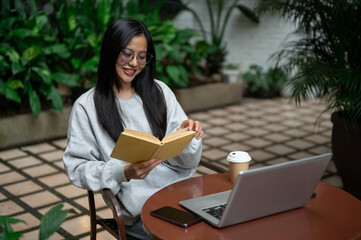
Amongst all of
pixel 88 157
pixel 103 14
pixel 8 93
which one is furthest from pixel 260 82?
pixel 88 157

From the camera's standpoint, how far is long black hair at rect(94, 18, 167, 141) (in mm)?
2021

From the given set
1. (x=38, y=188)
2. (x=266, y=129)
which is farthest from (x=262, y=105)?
(x=38, y=188)

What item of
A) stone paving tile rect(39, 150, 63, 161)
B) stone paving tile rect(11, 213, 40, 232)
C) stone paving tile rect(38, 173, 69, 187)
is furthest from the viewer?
stone paving tile rect(39, 150, 63, 161)

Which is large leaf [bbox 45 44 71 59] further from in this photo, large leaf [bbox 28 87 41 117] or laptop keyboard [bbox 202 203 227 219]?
laptop keyboard [bbox 202 203 227 219]

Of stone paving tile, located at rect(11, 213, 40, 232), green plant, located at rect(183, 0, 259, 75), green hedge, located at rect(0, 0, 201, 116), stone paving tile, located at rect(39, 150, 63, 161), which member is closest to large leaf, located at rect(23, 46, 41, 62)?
green hedge, located at rect(0, 0, 201, 116)

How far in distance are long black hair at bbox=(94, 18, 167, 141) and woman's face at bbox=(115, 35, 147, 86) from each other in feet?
0.06

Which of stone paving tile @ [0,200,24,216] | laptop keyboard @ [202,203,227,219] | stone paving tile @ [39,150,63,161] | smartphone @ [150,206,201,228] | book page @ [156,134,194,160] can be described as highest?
book page @ [156,134,194,160]

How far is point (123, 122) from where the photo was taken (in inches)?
84.2

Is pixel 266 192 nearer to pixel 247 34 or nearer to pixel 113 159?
pixel 113 159

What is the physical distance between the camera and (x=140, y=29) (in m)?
2.05

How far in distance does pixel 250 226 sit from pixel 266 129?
3.82m

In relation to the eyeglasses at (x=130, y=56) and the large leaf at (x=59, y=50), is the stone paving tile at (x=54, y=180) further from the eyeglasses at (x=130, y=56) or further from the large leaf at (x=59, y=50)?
the eyeglasses at (x=130, y=56)

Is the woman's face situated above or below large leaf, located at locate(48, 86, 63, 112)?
above

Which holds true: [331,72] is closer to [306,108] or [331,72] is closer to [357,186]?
[357,186]
